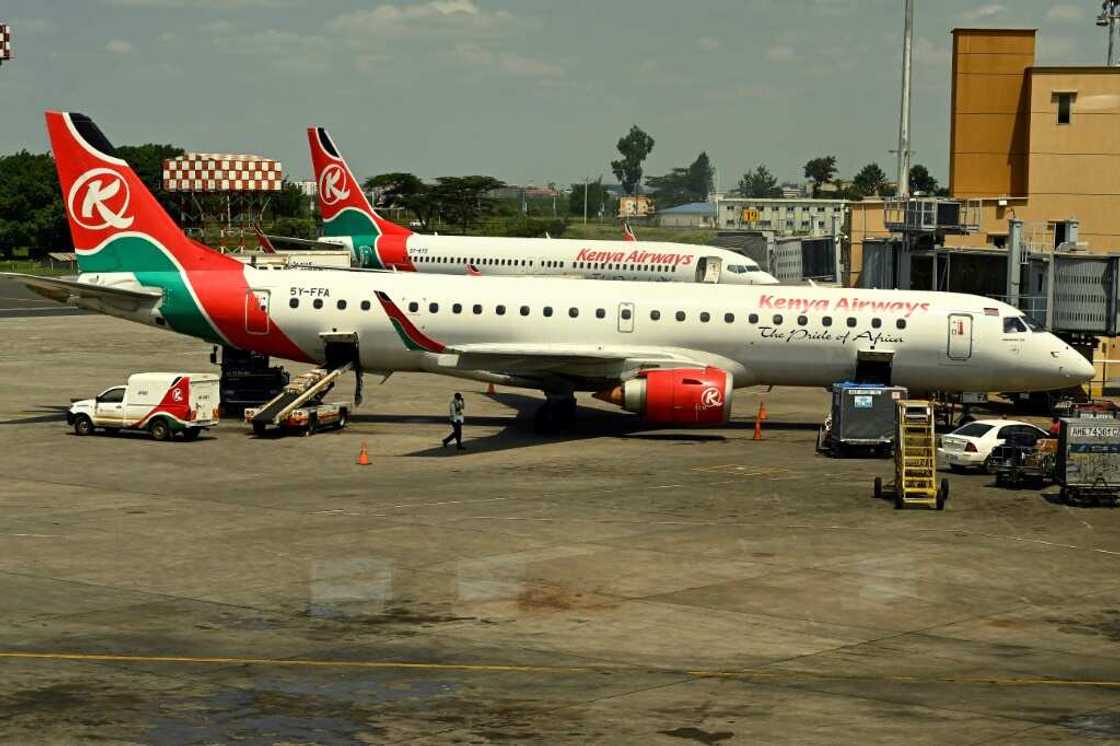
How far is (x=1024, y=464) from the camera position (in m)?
40.0

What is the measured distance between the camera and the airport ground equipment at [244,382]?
2036 inches

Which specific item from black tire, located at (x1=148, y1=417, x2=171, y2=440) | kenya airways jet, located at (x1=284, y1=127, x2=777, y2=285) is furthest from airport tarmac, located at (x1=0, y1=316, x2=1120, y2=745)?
kenya airways jet, located at (x1=284, y1=127, x2=777, y2=285)

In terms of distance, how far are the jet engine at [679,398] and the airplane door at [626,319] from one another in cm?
279

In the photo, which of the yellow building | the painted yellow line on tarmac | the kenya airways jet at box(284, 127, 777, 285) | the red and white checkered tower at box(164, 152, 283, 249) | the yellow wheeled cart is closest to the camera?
the painted yellow line on tarmac

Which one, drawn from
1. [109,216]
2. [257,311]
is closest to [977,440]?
[257,311]

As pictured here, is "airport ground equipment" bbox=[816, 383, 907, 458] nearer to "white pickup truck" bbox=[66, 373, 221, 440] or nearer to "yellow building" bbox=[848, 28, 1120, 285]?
"white pickup truck" bbox=[66, 373, 221, 440]

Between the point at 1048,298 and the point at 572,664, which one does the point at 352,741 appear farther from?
the point at 1048,298

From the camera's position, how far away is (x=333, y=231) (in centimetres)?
9319

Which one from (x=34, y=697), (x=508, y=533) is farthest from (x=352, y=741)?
(x=508, y=533)

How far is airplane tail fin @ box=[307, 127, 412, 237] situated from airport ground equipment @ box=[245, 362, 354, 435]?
139 ft

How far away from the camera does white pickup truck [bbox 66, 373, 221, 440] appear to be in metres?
46.1

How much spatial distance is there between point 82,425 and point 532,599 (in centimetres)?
2465

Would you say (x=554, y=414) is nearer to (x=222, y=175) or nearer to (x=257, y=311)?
(x=257, y=311)

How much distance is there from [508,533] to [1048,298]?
30625mm
